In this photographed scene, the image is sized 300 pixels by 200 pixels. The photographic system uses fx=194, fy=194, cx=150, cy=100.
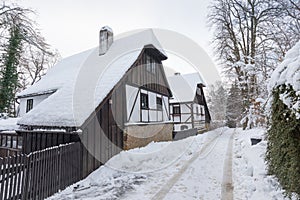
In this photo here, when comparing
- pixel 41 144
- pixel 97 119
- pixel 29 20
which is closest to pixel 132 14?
pixel 29 20

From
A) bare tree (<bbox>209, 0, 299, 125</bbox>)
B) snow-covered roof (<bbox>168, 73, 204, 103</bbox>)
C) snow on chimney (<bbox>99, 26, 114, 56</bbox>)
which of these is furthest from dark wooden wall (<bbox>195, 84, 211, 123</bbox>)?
snow on chimney (<bbox>99, 26, 114, 56</bbox>)

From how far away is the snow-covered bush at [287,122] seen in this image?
316cm

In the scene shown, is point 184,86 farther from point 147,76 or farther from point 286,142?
point 286,142

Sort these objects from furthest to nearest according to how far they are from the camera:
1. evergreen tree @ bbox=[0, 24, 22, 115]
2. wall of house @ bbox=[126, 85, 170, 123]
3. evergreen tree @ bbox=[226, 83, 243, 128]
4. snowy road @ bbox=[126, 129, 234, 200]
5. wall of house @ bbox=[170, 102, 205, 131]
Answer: wall of house @ bbox=[170, 102, 205, 131], evergreen tree @ bbox=[0, 24, 22, 115], evergreen tree @ bbox=[226, 83, 243, 128], wall of house @ bbox=[126, 85, 170, 123], snowy road @ bbox=[126, 129, 234, 200]

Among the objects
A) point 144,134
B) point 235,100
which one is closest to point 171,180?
point 144,134

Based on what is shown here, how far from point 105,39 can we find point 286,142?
13.1 metres

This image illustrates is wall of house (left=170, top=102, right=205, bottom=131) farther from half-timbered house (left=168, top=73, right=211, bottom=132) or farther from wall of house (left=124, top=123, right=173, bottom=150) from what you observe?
wall of house (left=124, top=123, right=173, bottom=150)

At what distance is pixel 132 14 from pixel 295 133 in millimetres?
13913

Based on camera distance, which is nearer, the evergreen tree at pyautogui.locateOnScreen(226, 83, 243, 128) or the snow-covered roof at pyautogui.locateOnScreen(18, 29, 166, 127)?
the snow-covered roof at pyautogui.locateOnScreen(18, 29, 166, 127)

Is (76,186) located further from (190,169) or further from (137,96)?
(137,96)

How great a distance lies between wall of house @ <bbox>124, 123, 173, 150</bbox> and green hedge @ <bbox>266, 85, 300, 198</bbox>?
6.99m

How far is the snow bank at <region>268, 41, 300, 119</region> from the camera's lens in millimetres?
3041

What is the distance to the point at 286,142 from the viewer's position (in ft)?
11.2

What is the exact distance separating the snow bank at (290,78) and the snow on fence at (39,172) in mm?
5657
